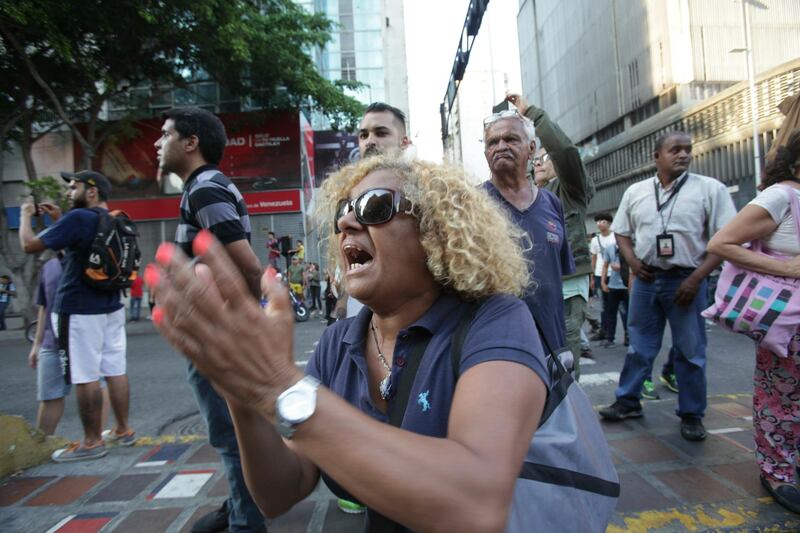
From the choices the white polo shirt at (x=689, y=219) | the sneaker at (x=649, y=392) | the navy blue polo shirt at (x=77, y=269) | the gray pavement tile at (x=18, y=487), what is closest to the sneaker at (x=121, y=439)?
the gray pavement tile at (x=18, y=487)

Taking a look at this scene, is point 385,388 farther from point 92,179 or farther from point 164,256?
point 92,179

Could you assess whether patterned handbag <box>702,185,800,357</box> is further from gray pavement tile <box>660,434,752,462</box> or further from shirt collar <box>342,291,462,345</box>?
shirt collar <box>342,291,462,345</box>

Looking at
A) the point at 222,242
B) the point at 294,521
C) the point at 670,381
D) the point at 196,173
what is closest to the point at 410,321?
the point at 222,242

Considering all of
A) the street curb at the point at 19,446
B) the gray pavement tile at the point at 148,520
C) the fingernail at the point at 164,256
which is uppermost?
the fingernail at the point at 164,256

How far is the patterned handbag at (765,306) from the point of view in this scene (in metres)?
2.59

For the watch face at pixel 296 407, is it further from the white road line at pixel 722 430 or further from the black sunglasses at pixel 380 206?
the white road line at pixel 722 430

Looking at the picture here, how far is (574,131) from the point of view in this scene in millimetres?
36281

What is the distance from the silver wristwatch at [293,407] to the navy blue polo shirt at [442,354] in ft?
1.24

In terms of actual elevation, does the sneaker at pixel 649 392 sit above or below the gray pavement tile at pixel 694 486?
above

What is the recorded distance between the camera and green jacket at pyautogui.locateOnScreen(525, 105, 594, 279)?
326 cm

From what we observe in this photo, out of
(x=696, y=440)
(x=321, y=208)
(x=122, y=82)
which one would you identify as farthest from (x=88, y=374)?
(x=122, y=82)

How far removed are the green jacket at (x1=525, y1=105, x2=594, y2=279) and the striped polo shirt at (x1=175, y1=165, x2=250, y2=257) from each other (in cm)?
190

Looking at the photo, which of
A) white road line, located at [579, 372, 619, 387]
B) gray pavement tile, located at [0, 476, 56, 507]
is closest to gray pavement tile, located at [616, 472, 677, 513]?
white road line, located at [579, 372, 619, 387]

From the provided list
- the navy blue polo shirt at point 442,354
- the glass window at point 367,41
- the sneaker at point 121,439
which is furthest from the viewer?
the glass window at point 367,41
